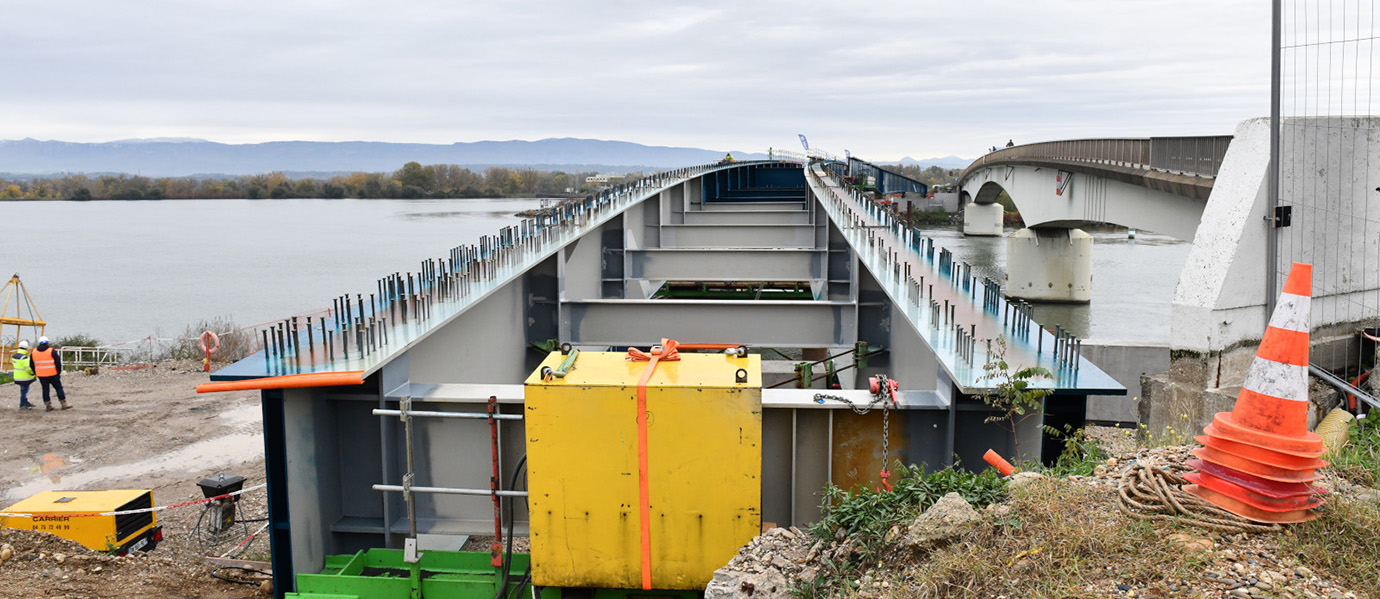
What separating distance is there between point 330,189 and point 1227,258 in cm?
13610

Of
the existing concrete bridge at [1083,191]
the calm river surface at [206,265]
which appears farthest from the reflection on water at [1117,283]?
the calm river surface at [206,265]

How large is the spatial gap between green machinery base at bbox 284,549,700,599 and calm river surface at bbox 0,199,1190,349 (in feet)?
69.1

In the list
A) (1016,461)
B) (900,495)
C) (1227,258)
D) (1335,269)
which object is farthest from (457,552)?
(1335,269)

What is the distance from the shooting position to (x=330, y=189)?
131125 mm

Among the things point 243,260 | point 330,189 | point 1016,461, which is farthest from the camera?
point 330,189

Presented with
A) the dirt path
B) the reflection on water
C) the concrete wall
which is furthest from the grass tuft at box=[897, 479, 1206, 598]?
the reflection on water

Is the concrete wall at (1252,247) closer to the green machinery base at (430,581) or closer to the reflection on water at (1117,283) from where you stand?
the reflection on water at (1117,283)

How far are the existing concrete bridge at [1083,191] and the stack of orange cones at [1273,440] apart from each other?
12666mm

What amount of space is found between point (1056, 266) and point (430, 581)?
42.6 meters

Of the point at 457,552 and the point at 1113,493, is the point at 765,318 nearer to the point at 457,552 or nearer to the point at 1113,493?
the point at 457,552

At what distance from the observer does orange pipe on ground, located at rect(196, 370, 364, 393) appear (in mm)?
5531

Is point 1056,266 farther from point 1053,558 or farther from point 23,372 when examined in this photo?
point 1053,558

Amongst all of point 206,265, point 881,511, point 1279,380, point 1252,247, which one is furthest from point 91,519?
point 206,265

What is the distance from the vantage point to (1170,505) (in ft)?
14.1
